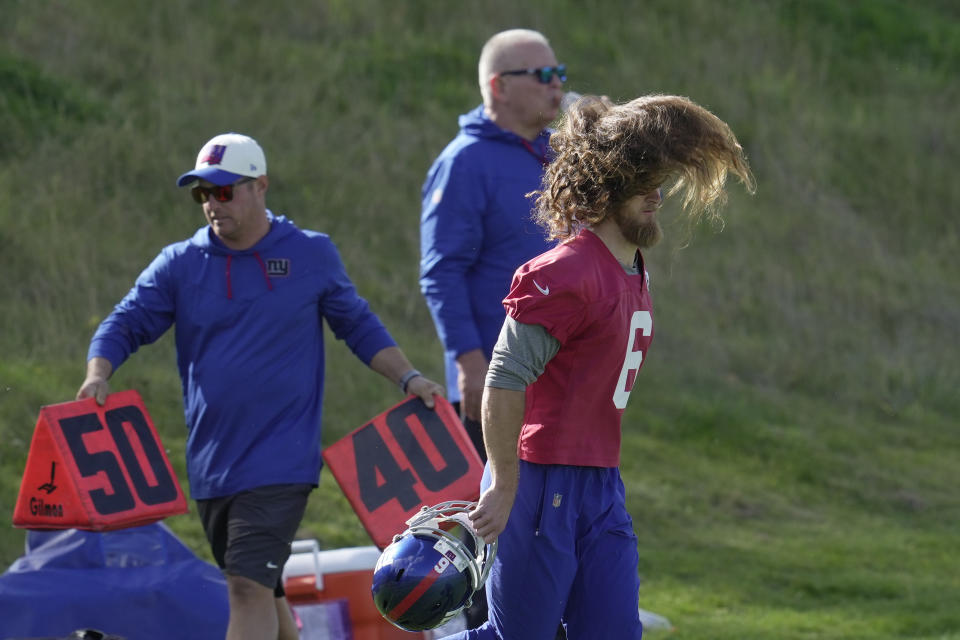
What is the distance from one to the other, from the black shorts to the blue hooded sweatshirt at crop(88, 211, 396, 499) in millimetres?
49

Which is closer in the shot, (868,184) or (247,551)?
(247,551)

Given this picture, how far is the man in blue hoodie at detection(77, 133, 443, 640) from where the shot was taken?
17.1 ft

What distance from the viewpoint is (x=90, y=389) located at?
5.22m

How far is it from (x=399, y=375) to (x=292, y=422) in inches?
18.4

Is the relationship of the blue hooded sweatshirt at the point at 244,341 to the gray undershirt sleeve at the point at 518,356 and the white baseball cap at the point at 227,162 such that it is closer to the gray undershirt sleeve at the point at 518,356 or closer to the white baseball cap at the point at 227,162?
the white baseball cap at the point at 227,162

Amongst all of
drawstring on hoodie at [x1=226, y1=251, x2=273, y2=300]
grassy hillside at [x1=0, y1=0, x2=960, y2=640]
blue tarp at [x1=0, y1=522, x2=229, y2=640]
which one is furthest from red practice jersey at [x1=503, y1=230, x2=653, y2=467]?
grassy hillside at [x1=0, y1=0, x2=960, y2=640]

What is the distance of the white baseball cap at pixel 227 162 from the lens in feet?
17.5

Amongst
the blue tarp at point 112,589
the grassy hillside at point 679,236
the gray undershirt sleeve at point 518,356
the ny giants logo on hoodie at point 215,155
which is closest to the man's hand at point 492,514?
the gray undershirt sleeve at point 518,356

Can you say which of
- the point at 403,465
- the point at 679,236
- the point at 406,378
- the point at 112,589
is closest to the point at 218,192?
the point at 406,378

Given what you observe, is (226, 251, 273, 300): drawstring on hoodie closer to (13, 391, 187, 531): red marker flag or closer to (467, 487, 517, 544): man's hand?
(13, 391, 187, 531): red marker flag

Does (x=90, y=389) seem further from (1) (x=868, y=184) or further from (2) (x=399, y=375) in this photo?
(1) (x=868, y=184)

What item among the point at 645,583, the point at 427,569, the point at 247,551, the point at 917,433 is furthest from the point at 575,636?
the point at 917,433

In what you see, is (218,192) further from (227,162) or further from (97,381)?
(97,381)

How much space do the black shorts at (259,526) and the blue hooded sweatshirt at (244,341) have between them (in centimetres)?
5
